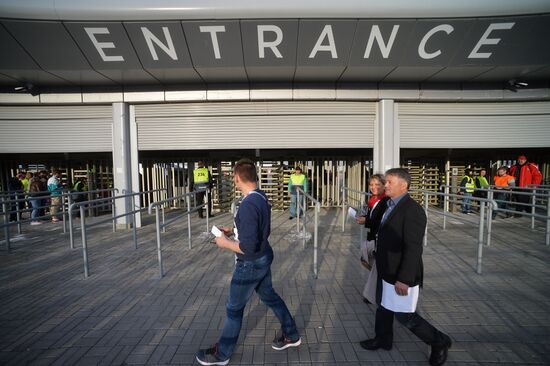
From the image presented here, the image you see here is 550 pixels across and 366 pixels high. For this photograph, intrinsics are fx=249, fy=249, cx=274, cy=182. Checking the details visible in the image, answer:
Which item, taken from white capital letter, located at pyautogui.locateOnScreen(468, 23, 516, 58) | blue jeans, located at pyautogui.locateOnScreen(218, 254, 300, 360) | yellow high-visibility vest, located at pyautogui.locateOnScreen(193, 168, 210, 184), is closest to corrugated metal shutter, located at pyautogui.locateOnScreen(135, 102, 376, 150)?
yellow high-visibility vest, located at pyautogui.locateOnScreen(193, 168, 210, 184)

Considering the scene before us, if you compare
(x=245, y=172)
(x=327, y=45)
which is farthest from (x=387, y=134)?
(x=245, y=172)

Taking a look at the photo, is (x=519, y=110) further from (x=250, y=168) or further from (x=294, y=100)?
(x=250, y=168)

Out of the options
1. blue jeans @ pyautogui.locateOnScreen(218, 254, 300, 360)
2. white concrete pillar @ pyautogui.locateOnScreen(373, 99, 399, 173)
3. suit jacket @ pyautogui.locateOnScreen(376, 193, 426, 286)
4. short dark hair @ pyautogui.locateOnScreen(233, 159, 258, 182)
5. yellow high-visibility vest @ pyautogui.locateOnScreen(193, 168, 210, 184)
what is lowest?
blue jeans @ pyautogui.locateOnScreen(218, 254, 300, 360)

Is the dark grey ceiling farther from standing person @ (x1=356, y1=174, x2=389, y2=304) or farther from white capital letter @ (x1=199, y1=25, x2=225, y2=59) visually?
standing person @ (x1=356, y1=174, x2=389, y2=304)

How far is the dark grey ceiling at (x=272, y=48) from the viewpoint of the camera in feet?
16.8

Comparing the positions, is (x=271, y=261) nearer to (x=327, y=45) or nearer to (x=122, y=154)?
(x=327, y=45)

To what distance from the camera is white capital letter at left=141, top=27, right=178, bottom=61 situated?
5.20 metres

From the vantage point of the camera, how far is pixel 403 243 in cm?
204

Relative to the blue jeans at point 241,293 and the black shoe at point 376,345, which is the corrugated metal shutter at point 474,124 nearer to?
the black shoe at point 376,345

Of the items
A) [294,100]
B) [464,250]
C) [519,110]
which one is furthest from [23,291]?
[519,110]

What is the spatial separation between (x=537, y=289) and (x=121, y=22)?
8495mm

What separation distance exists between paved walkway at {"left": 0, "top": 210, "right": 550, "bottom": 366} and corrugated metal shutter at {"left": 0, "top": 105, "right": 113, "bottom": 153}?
3.42m

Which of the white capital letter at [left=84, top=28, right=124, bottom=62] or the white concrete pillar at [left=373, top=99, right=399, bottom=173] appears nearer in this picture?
the white capital letter at [left=84, top=28, right=124, bottom=62]

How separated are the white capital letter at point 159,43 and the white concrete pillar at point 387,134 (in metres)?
5.83
